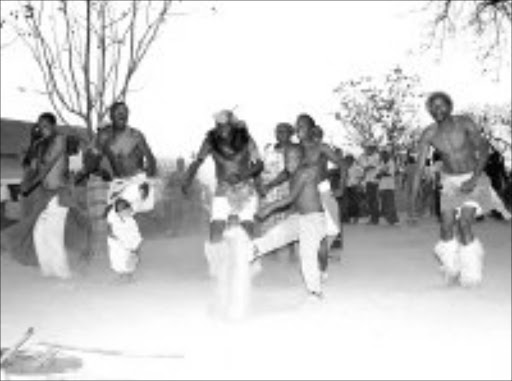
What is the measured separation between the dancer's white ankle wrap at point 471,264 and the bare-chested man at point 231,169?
2.04 m

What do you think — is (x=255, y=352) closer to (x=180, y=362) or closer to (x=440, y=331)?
(x=180, y=362)

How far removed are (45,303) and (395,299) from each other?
117 inches

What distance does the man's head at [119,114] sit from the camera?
9.93 meters

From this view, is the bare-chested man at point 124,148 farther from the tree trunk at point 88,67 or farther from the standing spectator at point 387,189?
the tree trunk at point 88,67

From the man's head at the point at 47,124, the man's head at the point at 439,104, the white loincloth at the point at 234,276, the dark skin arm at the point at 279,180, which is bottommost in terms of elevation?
the white loincloth at the point at 234,276

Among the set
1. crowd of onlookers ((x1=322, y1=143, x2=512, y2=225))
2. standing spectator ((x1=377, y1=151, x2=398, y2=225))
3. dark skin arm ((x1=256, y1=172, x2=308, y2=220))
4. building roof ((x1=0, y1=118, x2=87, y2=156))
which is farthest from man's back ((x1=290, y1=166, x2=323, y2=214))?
building roof ((x1=0, y1=118, x2=87, y2=156))

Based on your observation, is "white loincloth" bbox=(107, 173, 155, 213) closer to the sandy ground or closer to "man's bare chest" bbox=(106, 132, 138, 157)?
"man's bare chest" bbox=(106, 132, 138, 157)

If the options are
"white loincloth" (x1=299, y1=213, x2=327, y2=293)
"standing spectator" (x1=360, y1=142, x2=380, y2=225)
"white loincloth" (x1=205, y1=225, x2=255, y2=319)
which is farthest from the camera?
"standing spectator" (x1=360, y1=142, x2=380, y2=225)

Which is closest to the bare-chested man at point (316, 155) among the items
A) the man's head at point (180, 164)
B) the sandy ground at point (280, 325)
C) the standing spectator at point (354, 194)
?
the sandy ground at point (280, 325)

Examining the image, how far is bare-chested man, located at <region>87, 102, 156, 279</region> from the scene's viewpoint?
397 inches

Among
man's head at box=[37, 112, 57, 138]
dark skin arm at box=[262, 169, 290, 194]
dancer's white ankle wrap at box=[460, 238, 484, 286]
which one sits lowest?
dancer's white ankle wrap at box=[460, 238, 484, 286]

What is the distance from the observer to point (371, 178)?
22.1 metres

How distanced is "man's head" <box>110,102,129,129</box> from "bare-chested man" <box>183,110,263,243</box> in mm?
913

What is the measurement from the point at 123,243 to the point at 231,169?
4.35ft
